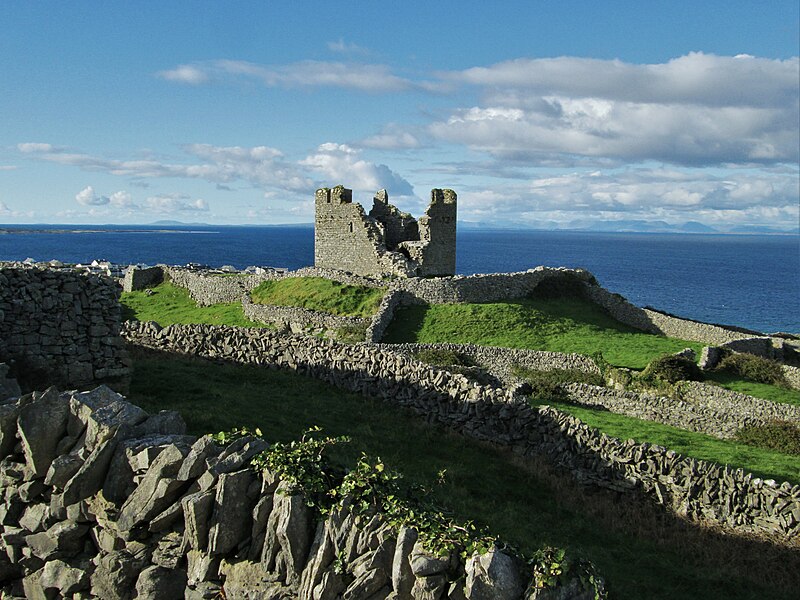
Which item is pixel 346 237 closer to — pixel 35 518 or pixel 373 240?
pixel 373 240

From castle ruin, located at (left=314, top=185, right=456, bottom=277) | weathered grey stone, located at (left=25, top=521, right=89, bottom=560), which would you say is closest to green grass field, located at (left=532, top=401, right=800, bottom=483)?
weathered grey stone, located at (left=25, top=521, right=89, bottom=560)

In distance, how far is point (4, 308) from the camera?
14.7 meters

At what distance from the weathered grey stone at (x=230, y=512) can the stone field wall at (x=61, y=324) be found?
853 centimetres

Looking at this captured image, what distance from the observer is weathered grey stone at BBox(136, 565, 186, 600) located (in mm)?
8305

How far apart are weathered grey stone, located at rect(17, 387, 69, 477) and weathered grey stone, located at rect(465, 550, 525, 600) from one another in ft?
20.5

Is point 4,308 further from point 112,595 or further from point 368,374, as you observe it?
point 368,374

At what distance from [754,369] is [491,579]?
32.1m

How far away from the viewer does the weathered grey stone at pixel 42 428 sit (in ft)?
31.0

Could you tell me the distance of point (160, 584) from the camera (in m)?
8.32

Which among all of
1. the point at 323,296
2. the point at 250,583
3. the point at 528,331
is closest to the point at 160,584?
the point at 250,583

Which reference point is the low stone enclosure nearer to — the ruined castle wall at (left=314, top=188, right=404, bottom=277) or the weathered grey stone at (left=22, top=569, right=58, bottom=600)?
the ruined castle wall at (left=314, top=188, right=404, bottom=277)

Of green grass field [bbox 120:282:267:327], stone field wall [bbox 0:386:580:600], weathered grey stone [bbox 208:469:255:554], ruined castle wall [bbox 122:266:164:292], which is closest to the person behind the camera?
stone field wall [bbox 0:386:580:600]

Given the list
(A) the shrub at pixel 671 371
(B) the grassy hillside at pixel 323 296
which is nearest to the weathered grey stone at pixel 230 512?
(A) the shrub at pixel 671 371

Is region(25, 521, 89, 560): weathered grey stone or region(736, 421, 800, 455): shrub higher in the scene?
region(25, 521, 89, 560): weathered grey stone
